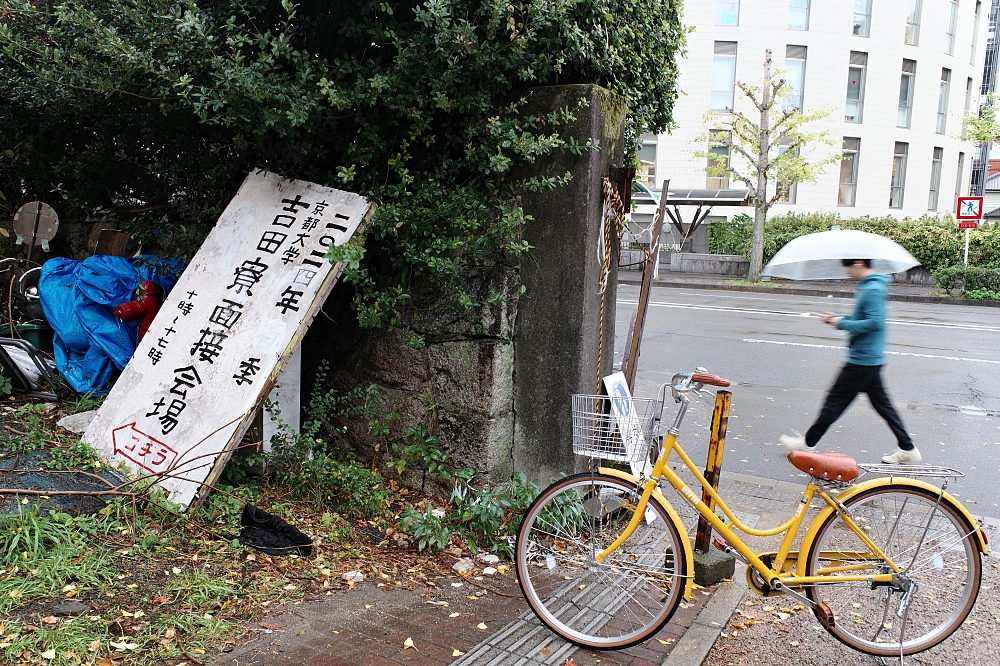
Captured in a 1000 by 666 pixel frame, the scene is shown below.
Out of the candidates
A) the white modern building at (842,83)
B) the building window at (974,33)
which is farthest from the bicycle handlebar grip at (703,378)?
the building window at (974,33)

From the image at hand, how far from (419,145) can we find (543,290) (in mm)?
1218

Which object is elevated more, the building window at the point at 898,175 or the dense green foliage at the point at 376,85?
the building window at the point at 898,175

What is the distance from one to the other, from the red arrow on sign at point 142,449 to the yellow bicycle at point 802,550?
208 centimetres

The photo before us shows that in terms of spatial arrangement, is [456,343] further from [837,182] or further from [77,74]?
[837,182]

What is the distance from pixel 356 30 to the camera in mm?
4535

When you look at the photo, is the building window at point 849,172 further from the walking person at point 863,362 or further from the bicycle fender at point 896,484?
the bicycle fender at point 896,484

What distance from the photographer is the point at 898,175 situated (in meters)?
34.5

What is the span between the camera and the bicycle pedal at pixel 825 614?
11.1ft

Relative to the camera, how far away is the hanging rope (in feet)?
15.5

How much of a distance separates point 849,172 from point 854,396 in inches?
1247

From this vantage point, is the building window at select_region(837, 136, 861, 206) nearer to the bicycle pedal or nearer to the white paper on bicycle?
the white paper on bicycle

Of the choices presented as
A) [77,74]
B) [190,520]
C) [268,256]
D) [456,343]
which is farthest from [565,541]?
[77,74]

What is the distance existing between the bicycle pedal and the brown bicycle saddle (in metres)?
0.60

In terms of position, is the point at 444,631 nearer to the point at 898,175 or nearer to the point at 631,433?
the point at 631,433
